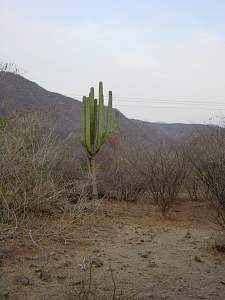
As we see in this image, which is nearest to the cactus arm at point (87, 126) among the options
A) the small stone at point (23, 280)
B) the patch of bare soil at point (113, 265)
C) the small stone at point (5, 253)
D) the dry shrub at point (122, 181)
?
the dry shrub at point (122, 181)

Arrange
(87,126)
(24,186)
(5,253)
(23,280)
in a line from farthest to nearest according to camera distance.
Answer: (87,126) → (24,186) → (5,253) → (23,280)

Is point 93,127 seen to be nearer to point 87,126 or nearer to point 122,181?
point 87,126

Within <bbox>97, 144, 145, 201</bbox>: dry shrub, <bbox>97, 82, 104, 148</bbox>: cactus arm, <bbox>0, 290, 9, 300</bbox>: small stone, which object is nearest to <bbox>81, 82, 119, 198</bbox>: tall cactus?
<bbox>97, 82, 104, 148</bbox>: cactus arm

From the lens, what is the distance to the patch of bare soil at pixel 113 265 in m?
4.82

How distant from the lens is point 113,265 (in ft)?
19.4

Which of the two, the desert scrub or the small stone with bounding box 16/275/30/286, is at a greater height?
the desert scrub

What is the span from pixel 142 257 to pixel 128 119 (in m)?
30.4

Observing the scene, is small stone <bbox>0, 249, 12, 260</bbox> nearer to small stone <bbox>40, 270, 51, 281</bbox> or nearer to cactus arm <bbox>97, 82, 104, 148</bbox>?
small stone <bbox>40, 270, 51, 281</bbox>

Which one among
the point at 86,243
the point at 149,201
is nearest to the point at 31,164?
the point at 86,243

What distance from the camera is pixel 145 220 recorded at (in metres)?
10.7

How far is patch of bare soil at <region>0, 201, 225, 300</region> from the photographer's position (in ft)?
15.8

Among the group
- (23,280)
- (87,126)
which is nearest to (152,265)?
(23,280)

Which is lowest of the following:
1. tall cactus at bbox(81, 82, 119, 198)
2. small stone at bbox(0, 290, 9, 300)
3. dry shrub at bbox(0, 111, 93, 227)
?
small stone at bbox(0, 290, 9, 300)

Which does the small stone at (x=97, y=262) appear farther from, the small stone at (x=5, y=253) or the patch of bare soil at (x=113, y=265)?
the small stone at (x=5, y=253)
